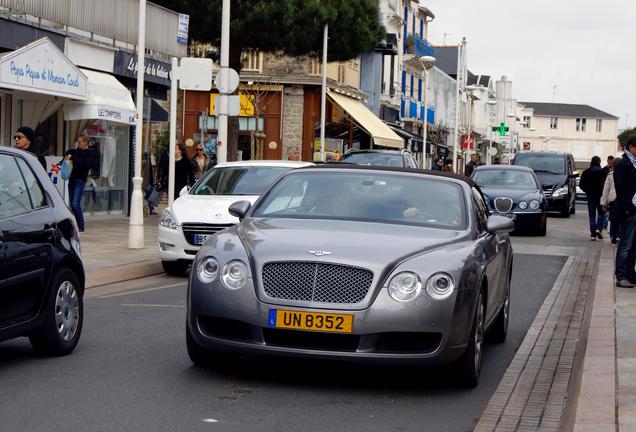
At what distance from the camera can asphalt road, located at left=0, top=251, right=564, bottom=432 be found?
6.60m

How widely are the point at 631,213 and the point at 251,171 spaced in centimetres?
575

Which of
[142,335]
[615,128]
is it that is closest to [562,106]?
[615,128]

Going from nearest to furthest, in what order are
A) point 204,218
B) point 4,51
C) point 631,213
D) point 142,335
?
1. point 142,335
2. point 631,213
3. point 204,218
4. point 4,51

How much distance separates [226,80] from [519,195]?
8315 mm

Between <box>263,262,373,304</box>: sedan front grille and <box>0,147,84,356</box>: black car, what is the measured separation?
1703 millimetres

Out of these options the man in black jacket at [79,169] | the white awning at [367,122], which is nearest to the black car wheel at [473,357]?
the man in black jacket at [79,169]

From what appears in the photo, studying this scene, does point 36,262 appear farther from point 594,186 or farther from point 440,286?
point 594,186

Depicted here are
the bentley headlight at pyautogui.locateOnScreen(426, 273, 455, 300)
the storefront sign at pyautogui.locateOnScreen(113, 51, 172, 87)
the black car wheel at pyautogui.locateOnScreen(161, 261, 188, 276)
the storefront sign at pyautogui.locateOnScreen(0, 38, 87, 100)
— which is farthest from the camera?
the storefront sign at pyautogui.locateOnScreen(113, 51, 172, 87)

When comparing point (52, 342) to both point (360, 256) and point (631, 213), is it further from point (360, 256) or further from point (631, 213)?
point (631, 213)

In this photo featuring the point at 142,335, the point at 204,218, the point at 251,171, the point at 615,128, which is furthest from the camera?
the point at 615,128

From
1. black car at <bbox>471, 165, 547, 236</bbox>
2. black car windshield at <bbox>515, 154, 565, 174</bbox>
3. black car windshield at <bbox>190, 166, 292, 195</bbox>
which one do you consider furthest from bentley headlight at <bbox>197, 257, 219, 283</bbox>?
black car windshield at <bbox>515, 154, 565, 174</bbox>

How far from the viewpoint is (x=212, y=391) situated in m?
7.46

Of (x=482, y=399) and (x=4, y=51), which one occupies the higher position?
(x=4, y=51)

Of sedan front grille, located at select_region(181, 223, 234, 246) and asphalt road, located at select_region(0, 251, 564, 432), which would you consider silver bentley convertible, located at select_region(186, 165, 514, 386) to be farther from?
sedan front grille, located at select_region(181, 223, 234, 246)
